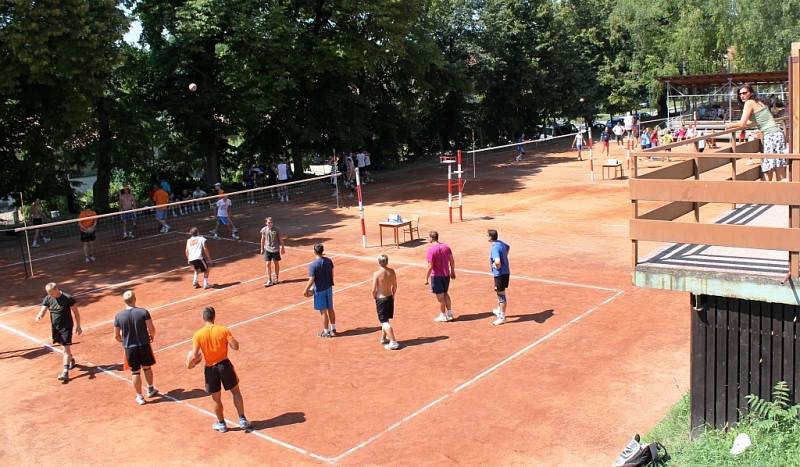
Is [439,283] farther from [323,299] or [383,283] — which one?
[323,299]

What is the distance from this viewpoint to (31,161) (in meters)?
30.2

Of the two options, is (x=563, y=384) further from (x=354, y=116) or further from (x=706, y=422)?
(x=354, y=116)

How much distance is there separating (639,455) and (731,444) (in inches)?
41.8

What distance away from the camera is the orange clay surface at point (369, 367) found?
10477 millimetres

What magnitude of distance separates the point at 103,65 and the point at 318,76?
13869 millimetres

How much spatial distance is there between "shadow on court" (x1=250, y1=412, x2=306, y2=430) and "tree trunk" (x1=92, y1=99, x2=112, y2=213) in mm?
24080

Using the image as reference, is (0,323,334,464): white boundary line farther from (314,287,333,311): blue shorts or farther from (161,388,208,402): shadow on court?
(314,287,333,311): blue shorts

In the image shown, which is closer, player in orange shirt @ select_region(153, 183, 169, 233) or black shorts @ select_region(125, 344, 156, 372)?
black shorts @ select_region(125, 344, 156, 372)

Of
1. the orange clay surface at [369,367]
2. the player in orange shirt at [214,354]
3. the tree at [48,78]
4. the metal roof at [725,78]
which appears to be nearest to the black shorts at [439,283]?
the orange clay surface at [369,367]

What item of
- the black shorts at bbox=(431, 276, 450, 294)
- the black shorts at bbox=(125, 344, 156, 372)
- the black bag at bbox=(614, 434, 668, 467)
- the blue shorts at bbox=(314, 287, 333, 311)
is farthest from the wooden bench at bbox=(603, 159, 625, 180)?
the black bag at bbox=(614, 434, 668, 467)

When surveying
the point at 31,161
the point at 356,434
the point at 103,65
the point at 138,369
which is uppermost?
the point at 103,65

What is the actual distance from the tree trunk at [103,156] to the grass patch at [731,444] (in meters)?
28.0

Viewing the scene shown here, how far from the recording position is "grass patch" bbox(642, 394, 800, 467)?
821cm

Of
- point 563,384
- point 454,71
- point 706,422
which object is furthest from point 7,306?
point 454,71
